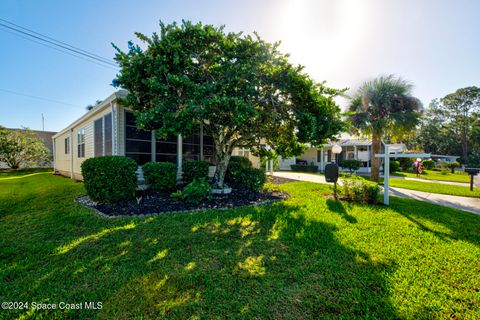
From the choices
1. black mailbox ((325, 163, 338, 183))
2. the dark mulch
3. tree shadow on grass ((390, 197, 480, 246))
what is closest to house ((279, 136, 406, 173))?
black mailbox ((325, 163, 338, 183))

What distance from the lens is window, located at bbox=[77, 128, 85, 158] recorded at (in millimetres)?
10359

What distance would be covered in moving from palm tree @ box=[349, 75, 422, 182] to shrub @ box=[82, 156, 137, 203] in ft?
34.5

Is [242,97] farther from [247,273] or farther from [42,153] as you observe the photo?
[42,153]

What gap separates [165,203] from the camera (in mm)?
5566

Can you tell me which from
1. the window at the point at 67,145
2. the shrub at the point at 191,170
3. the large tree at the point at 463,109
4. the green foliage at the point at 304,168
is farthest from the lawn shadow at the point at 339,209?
the large tree at the point at 463,109

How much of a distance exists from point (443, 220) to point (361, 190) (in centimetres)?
179

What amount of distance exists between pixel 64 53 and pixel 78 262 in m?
13.2

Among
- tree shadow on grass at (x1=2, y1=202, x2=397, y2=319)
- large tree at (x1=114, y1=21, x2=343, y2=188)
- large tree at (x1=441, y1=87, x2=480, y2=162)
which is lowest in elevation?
tree shadow on grass at (x1=2, y1=202, x2=397, y2=319)

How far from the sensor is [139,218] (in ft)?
14.5

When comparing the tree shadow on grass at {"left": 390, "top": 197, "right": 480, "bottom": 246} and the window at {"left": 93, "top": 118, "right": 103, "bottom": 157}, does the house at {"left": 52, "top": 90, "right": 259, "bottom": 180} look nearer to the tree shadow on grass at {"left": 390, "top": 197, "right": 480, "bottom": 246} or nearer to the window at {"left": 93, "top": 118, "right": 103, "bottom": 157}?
the window at {"left": 93, "top": 118, "right": 103, "bottom": 157}

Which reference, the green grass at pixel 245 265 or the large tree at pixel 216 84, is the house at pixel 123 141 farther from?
the green grass at pixel 245 265

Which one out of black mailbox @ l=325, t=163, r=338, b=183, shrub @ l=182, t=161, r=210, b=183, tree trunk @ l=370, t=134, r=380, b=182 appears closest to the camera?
black mailbox @ l=325, t=163, r=338, b=183

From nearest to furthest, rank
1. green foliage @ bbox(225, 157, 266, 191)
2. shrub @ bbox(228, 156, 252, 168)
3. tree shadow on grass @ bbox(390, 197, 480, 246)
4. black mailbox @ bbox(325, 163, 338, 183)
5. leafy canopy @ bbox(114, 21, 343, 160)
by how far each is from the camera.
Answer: tree shadow on grass @ bbox(390, 197, 480, 246) < leafy canopy @ bbox(114, 21, 343, 160) < black mailbox @ bbox(325, 163, 338, 183) < green foliage @ bbox(225, 157, 266, 191) < shrub @ bbox(228, 156, 252, 168)

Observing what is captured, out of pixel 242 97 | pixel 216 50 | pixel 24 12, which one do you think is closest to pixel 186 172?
pixel 242 97
